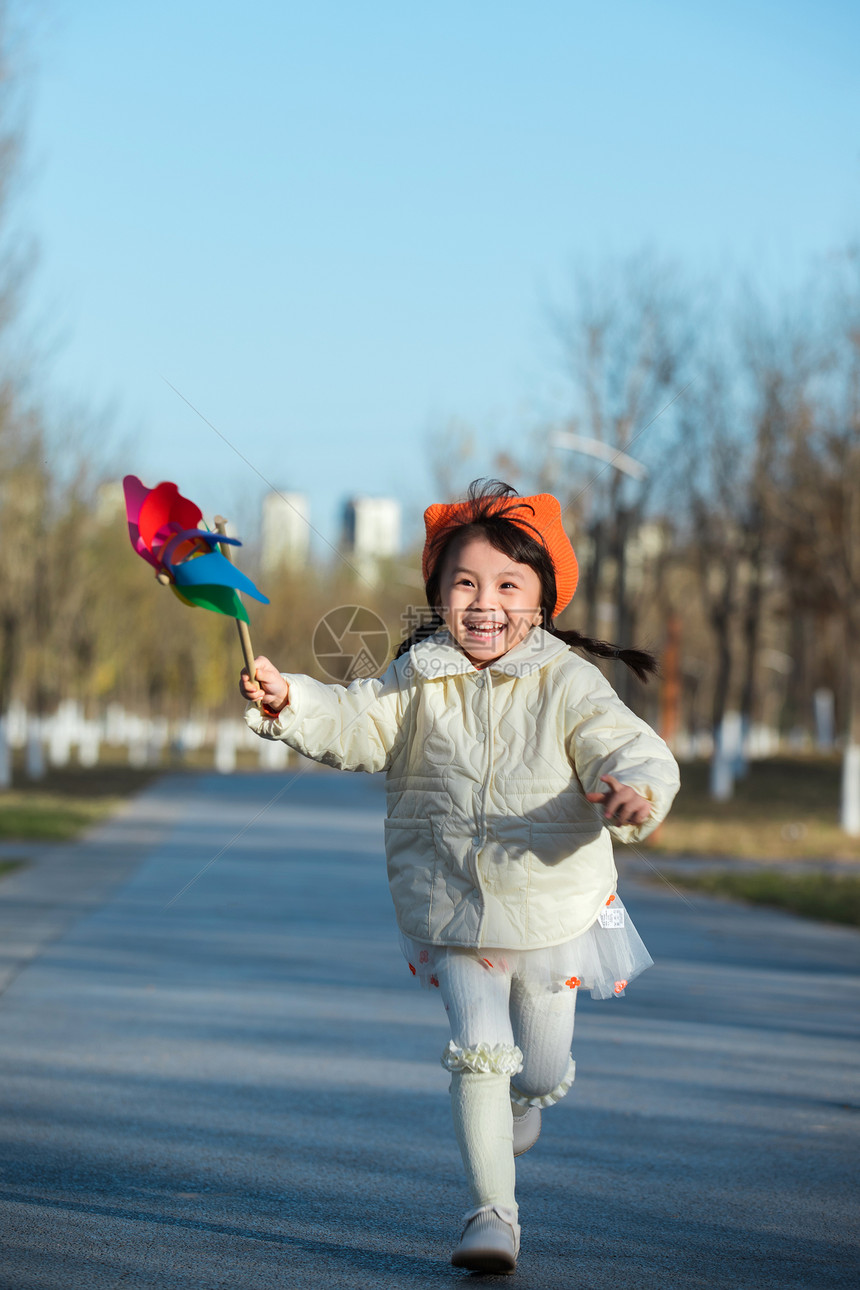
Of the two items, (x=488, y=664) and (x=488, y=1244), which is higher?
(x=488, y=664)

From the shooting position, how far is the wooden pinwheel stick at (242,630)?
10.7ft

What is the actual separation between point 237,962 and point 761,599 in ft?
77.5

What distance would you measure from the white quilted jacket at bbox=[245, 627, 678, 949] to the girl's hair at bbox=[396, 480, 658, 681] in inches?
8.2

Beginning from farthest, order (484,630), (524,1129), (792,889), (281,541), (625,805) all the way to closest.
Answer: (281,541)
(792,889)
(524,1129)
(484,630)
(625,805)

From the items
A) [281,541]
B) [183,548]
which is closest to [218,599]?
[183,548]

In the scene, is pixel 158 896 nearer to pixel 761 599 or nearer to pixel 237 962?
pixel 237 962

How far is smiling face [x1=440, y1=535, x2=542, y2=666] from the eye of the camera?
372cm

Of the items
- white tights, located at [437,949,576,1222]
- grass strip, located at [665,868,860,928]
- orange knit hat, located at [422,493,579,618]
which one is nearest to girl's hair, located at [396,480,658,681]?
orange knit hat, located at [422,493,579,618]

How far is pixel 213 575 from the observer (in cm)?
323

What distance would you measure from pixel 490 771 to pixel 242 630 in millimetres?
714

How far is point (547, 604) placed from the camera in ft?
12.8

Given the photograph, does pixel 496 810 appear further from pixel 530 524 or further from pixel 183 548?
pixel 183 548

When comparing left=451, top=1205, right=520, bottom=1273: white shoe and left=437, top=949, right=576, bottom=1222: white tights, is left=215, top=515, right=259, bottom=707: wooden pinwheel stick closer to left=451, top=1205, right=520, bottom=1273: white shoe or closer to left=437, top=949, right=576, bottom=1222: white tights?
left=437, top=949, right=576, bottom=1222: white tights

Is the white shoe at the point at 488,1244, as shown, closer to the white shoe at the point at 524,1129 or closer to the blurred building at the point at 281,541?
the white shoe at the point at 524,1129
